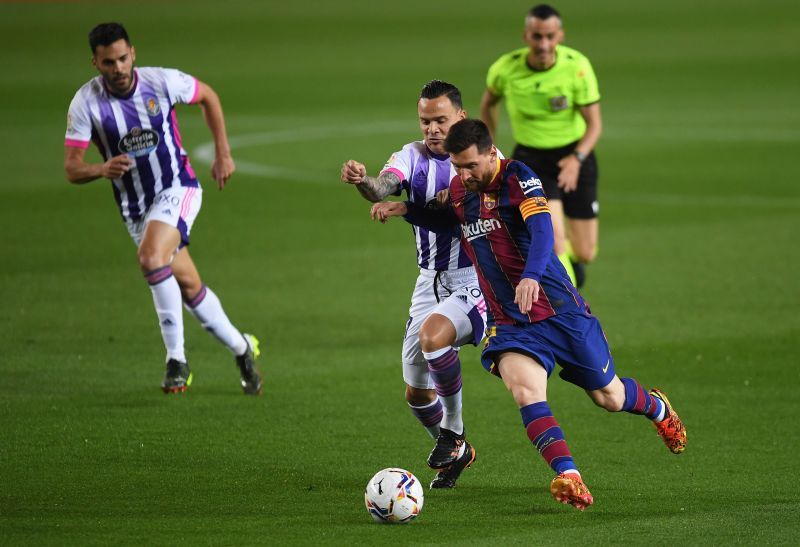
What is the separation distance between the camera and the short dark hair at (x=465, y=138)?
259 inches

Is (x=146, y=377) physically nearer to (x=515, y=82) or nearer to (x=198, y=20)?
(x=515, y=82)

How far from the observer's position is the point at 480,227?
6.82 m

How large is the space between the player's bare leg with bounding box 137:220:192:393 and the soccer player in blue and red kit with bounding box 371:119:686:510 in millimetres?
2699

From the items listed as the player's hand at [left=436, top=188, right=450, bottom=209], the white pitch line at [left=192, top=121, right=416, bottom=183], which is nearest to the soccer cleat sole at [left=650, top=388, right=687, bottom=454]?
the player's hand at [left=436, top=188, right=450, bottom=209]

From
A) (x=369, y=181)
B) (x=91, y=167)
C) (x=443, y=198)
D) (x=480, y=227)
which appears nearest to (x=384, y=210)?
(x=369, y=181)

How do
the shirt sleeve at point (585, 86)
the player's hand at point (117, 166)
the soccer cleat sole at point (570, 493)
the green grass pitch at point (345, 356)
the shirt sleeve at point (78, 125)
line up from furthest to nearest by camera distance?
the shirt sleeve at point (585, 86) → the shirt sleeve at point (78, 125) → the player's hand at point (117, 166) → the green grass pitch at point (345, 356) → the soccer cleat sole at point (570, 493)

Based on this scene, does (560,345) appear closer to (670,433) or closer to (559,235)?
(670,433)

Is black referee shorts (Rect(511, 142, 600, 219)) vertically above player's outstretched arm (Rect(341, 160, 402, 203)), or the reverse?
player's outstretched arm (Rect(341, 160, 402, 203))

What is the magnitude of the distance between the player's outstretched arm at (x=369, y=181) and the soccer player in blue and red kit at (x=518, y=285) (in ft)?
0.37

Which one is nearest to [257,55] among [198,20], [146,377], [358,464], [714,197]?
[198,20]

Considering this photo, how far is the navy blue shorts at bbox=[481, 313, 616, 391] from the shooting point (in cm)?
671

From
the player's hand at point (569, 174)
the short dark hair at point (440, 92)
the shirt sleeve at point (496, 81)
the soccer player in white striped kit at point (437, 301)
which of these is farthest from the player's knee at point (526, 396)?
the shirt sleeve at point (496, 81)

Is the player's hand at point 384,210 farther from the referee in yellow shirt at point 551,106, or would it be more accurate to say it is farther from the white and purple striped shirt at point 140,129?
the referee in yellow shirt at point 551,106

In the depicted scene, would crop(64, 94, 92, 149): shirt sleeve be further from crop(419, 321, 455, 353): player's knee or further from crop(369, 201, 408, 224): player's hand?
crop(419, 321, 455, 353): player's knee
